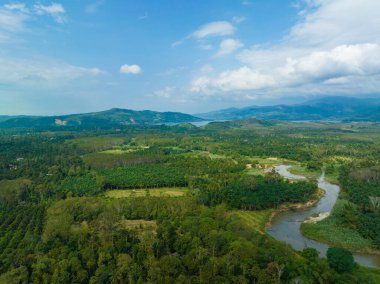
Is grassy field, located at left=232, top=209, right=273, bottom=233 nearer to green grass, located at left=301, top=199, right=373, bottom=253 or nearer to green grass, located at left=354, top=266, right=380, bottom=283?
green grass, located at left=301, top=199, right=373, bottom=253

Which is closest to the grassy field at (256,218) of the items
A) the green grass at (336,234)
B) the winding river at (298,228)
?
the winding river at (298,228)

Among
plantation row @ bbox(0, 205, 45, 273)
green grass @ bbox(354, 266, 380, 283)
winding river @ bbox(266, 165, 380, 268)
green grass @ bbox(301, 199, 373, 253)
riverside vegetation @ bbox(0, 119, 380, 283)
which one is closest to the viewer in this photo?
riverside vegetation @ bbox(0, 119, 380, 283)

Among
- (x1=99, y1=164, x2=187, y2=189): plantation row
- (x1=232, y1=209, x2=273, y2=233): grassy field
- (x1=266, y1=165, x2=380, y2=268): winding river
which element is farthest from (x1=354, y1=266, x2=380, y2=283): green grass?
(x1=99, y1=164, x2=187, y2=189): plantation row

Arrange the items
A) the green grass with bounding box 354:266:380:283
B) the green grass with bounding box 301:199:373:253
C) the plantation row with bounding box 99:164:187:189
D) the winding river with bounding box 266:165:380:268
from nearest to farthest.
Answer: the green grass with bounding box 354:266:380:283 < the winding river with bounding box 266:165:380:268 < the green grass with bounding box 301:199:373:253 < the plantation row with bounding box 99:164:187:189

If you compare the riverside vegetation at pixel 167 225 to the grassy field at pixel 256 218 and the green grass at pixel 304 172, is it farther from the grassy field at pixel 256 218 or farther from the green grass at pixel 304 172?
the green grass at pixel 304 172

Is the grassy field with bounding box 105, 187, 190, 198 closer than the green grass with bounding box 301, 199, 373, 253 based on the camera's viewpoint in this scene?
No

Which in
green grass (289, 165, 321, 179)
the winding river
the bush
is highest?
the bush
